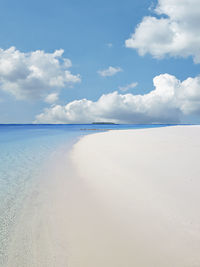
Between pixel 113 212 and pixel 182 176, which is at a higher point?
pixel 182 176

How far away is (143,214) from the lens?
369 centimetres

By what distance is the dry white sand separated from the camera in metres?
2.64

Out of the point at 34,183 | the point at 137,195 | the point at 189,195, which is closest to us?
the point at 189,195

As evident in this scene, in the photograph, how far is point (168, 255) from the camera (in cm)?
263

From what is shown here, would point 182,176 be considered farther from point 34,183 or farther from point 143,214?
point 34,183

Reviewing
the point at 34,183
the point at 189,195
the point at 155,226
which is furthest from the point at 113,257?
the point at 34,183

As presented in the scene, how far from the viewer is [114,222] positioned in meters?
3.54

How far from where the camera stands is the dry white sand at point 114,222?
2.64 meters

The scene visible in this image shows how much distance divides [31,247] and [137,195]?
278 cm

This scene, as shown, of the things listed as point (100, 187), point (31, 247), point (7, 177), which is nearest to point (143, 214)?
point (100, 187)

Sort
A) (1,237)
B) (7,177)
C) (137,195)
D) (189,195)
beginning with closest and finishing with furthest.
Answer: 1. (1,237)
2. (189,195)
3. (137,195)
4. (7,177)

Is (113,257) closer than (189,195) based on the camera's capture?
Yes

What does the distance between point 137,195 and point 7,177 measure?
5242 millimetres

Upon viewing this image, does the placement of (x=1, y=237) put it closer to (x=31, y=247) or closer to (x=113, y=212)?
(x=31, y=247)
